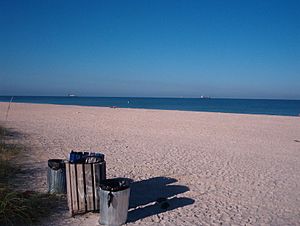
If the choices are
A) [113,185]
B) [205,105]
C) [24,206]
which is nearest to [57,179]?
[24,206]

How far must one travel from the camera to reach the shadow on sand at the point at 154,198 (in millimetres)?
4000

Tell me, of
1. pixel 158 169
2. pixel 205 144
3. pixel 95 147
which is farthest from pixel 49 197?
pixel 205 144

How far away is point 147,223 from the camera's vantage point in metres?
3.62

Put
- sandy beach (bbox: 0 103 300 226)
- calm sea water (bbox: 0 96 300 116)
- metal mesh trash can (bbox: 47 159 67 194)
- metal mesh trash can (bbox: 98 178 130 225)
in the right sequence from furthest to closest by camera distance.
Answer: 1. calm sea water (bbox: 0 96 300 116)
2. metal mesh trash can (bbox: 47 159 67 194)
3. sandy beach (bbox: 0 103 300 226)
4. metal mesh trash can (bbox: 98 178 130 225)

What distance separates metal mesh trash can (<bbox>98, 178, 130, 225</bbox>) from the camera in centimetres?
334

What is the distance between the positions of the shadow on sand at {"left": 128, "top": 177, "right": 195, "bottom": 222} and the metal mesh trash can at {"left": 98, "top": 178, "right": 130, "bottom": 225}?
30 centimetres

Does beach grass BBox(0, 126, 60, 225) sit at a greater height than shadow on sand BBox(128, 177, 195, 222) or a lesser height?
greater

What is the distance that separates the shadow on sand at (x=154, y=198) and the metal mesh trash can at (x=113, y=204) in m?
0.30

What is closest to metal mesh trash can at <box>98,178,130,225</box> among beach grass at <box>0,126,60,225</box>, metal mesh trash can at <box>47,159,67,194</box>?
beach grass at <box>0,126,60,225</box>

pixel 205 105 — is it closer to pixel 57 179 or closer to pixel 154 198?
pixel 154 198

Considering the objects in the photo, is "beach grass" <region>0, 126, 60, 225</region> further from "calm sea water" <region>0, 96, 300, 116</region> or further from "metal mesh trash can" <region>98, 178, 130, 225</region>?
"calm sea water" <region>0, 96, 300, 116</region>

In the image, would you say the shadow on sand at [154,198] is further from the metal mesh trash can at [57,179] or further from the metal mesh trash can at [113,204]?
the metal mesh trash can at [57,179]

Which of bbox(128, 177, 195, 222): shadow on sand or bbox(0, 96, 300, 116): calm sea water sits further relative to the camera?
bbox(0, 96, 300, 116): calm sea water

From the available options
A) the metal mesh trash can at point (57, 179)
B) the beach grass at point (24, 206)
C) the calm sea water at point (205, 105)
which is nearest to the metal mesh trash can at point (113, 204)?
the beach grass at point (24, 206)
